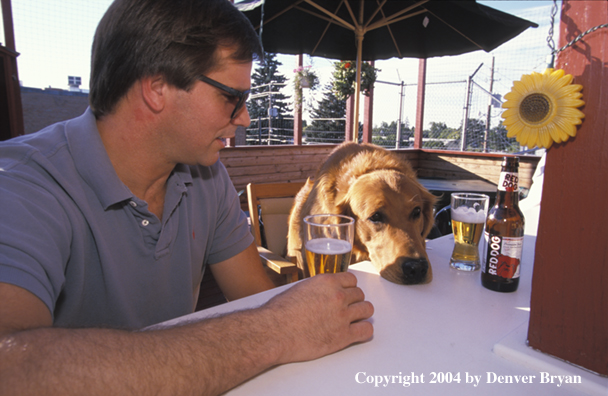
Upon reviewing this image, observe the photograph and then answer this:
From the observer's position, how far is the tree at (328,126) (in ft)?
27.8

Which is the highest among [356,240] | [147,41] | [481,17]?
[481,17]

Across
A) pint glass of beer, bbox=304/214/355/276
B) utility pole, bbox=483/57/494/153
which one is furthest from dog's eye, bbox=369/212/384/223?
utility pole, bbox=483/57/494/153

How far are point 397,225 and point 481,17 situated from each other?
3.87 meters

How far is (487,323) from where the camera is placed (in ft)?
3.03

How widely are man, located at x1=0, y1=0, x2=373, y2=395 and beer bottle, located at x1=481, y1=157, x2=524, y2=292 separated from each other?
494 mm

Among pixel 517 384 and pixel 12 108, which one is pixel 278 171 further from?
pixel 517 384

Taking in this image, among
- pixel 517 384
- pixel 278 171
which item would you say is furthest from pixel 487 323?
pixel 278 171

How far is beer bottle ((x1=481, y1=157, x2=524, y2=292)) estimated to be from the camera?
1073mm

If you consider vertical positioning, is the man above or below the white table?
above

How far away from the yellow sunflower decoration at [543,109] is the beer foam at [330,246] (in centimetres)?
49

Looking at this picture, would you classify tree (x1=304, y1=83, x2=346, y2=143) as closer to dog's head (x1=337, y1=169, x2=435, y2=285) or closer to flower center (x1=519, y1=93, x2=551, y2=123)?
dog's head (x1=337, y1=169, x2=435, y2=285)

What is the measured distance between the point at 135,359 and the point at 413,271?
943 millimetres

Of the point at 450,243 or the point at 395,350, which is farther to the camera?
the point at 450,243

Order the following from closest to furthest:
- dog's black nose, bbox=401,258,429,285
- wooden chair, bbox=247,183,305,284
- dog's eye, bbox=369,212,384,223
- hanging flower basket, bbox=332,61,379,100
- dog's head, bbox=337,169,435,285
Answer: dog's black nose, bbox=401,258,429,285, dog's head, bbox=337,169,435,285, dog's eye, bbox=369,212,384,223, wooden chair, bbox=247,183,305,284, hanging flower basket, bbox=332,61,379,100
